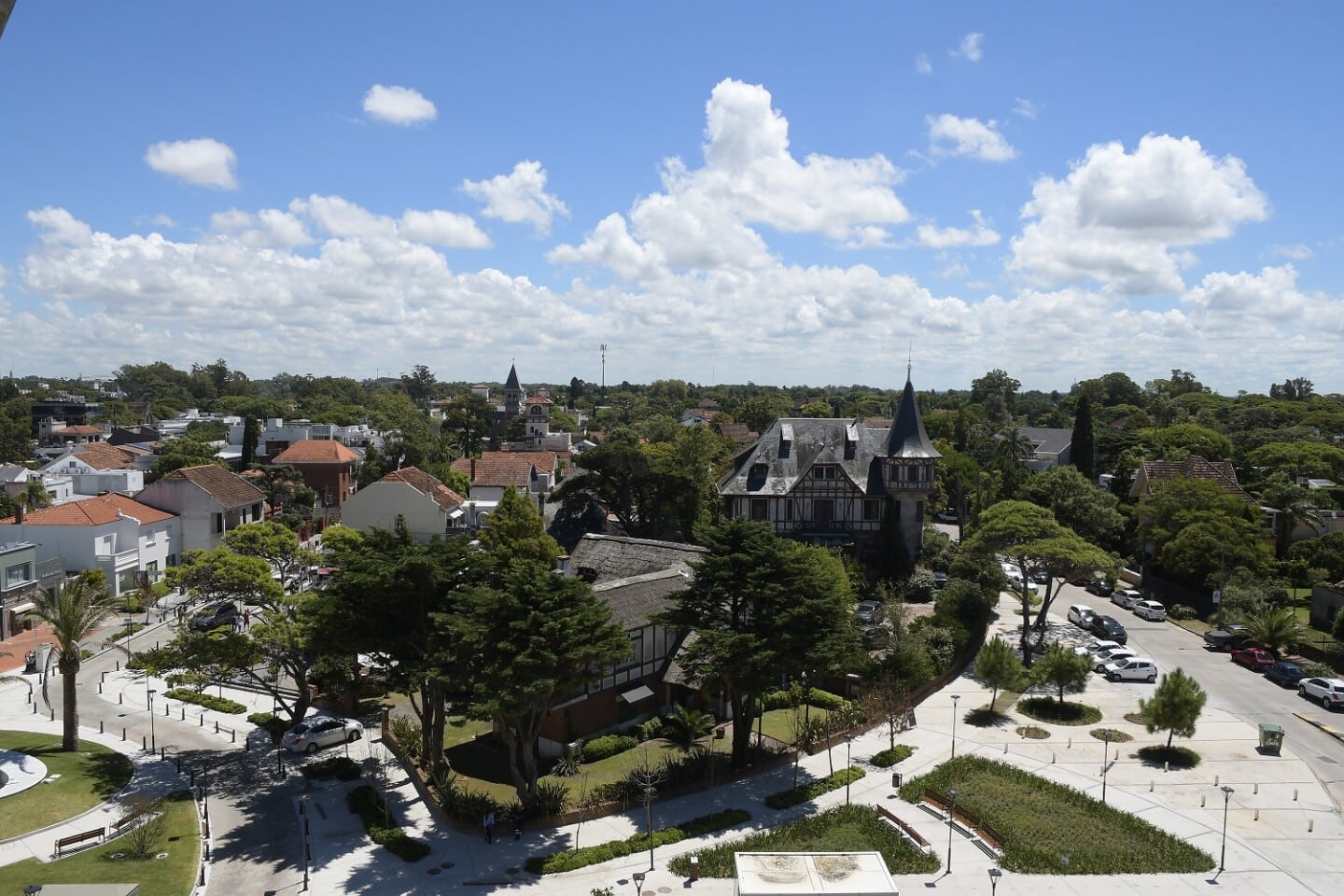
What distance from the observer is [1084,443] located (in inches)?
3167

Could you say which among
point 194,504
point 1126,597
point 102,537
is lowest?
point 1126,597

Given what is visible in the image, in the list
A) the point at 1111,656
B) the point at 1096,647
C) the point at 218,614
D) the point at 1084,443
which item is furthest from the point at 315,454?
the point at 1084,443

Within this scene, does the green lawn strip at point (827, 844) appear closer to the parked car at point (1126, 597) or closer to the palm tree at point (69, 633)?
→ the palm tree at point (69, 633)

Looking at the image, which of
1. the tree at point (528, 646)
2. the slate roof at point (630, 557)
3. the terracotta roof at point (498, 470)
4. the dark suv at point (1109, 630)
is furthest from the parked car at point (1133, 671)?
the terracotta roof at point (498, 470)

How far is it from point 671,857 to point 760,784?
580 cm

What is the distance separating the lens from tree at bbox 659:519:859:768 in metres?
28.2

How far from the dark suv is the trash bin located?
1294 centimetres

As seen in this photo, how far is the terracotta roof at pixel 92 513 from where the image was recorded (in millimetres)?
53500

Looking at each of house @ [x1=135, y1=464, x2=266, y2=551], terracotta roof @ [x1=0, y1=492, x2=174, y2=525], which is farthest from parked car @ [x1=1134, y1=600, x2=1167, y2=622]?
terracotta roof @ [x1=0, y1=492, x2=174, y2=525]

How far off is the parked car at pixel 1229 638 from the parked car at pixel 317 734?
1639 inches

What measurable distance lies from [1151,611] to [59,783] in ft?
173

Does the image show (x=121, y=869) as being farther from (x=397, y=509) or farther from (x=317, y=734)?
(x=397, y=509)

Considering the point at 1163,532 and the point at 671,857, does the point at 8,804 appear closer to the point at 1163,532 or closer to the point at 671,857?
the point at 671,857

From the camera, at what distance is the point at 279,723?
3403 cm
